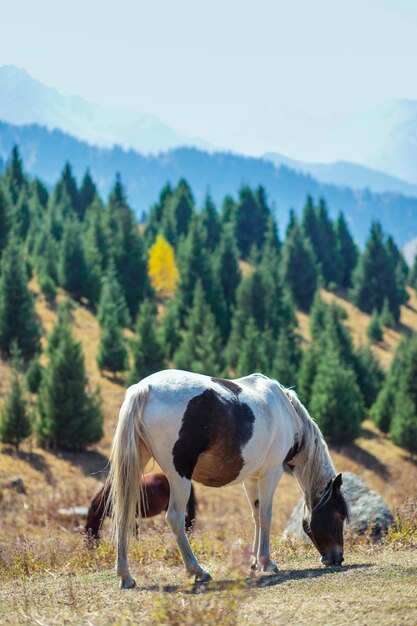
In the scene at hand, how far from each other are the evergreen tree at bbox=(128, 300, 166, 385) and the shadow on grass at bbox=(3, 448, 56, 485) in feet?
33.9

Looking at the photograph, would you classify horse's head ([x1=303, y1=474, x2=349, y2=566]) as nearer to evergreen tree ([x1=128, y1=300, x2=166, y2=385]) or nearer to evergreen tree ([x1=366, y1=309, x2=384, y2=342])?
evergreen tree ([x1=128, y1=300, x2=166, y2=385])

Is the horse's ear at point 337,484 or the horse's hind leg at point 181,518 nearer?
the horse's hind leg at point 181,518

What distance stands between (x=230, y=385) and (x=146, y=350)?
3149 centimetres

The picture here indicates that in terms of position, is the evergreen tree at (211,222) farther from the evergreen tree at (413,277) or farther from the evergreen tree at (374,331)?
the evergreen tree at (413,277)

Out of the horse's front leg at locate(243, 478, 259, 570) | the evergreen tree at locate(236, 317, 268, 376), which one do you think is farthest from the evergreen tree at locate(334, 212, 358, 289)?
the horse's front leg at locate(243, 478, 259, 570)

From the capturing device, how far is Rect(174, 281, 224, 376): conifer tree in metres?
39.1

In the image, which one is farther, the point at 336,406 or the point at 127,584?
the point at 336,406

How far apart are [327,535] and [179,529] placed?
93.1 inches

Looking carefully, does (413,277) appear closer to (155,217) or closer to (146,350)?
(155,217)

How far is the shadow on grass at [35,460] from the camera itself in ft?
92.5

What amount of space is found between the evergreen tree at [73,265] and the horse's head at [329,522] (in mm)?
45494

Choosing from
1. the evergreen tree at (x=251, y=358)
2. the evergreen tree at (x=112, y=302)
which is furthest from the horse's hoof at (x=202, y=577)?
the evergreen tree at (x=112, y=302)

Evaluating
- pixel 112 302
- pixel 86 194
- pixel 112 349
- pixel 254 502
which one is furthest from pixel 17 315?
pixel 86 194

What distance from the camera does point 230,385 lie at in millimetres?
8562
